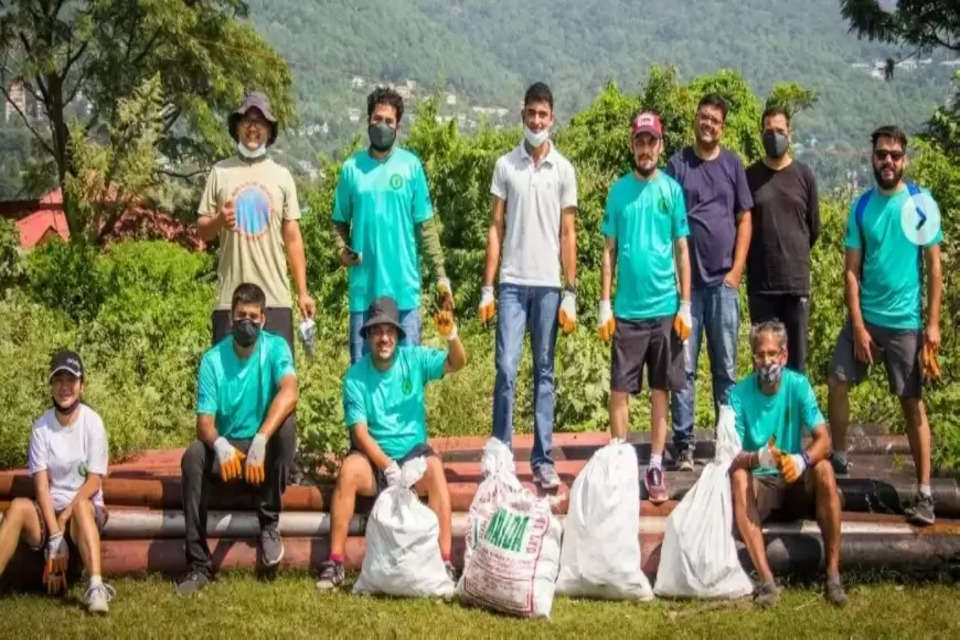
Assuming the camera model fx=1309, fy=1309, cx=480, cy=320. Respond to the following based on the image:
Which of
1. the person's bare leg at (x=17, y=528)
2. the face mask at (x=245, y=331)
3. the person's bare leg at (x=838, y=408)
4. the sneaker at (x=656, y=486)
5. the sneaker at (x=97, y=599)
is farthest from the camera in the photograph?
the person's bare leg at (x=838, y=408)

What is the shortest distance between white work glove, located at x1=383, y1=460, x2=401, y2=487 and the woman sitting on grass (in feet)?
4.74

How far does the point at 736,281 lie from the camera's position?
739cm

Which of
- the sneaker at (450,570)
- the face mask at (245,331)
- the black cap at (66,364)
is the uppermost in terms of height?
the face mask at (245,331)

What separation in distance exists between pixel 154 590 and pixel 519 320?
7.87 ft

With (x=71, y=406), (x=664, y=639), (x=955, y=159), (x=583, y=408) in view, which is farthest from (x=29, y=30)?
(x=664, y=639)

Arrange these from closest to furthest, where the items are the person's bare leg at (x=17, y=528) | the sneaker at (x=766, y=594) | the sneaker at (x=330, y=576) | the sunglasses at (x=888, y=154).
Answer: the sneaker at (x=766, y=594) → the person's bare leg at (x=17, y=528) → the sneaker at (x=330, y=576) → the sunglasses at (x=888, y=154)

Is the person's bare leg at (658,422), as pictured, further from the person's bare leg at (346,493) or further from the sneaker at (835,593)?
the person's bare leg at (346,493)

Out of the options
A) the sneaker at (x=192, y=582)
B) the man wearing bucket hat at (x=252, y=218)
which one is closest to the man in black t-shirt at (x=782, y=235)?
the man wearing bucket hat at (x=252, y=218)

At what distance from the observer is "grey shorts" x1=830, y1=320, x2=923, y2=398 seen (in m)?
7.07

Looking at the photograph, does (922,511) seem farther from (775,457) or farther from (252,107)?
(252,107)

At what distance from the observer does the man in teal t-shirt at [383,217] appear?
726 centimetres

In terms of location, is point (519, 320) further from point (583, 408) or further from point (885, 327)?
point (583, 408)

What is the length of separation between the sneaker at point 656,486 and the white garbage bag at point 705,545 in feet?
1.41

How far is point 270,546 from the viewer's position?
264 inches
